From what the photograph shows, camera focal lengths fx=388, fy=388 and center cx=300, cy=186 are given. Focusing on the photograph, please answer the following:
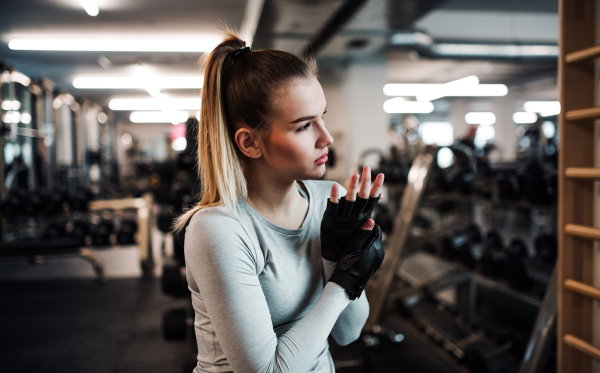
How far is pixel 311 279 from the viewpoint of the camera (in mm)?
929

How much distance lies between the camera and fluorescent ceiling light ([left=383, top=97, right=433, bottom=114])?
10.7 metres

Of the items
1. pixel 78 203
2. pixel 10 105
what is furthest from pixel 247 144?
pixel 10 105

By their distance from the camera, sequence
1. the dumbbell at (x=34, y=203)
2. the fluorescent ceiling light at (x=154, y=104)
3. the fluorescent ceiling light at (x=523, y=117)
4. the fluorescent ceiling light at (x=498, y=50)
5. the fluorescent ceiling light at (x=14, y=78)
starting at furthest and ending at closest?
the fluorescent ceiling light at (x=523, y=117) < the fluorescent ceiling light at (x=154, y=104) < the fluorescent ceiling light at (x=14, y=78) < the fluorescent ceiling light at (x=498, y=50) < the dumbbell at (x=34, y=203)

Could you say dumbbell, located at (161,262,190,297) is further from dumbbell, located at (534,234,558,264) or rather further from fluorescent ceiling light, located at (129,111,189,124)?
fluorescent ceiling light, located at (129,111,189,124)

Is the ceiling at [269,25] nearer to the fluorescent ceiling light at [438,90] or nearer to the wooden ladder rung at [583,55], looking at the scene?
the fluorescent ceiling light at [438,90]

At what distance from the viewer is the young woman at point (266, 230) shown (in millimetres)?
767

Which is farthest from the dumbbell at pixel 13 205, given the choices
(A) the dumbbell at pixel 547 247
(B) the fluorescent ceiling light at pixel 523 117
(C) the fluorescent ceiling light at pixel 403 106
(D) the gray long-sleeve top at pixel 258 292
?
(B) the fluorescent ceiling light at pixel 523 117

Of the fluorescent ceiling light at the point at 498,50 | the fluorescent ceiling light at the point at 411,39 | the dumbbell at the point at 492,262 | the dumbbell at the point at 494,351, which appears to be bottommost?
the dumbbell at the point at 494,351

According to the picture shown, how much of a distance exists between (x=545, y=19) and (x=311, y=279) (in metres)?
7.90

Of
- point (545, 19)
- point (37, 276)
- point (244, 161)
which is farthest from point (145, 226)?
point (545, 19)

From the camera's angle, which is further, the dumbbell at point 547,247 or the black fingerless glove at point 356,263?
the dumbbell at point 547,247

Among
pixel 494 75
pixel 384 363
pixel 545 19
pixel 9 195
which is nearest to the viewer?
pixel 384 363

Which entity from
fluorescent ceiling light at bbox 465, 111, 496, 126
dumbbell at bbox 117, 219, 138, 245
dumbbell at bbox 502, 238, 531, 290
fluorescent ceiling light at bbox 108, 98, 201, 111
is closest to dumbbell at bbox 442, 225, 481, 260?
dumbbell at bbox 502, 238, 531, 290

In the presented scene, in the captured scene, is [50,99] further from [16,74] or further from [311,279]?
[311,279]
